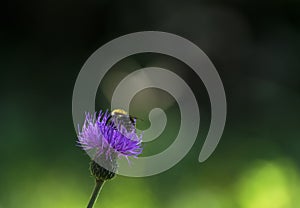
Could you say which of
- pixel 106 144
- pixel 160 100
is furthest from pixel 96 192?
pixel 160 100

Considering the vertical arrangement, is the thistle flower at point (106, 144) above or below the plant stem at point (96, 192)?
above

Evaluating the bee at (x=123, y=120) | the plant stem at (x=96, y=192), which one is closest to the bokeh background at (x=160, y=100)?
the bee at (x=123, y=120)

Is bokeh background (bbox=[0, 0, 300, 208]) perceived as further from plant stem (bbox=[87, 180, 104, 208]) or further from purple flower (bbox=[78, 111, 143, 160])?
plant stem (bbox=[87, 180, 104, 208])

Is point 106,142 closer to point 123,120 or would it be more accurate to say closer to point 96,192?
point 123,120

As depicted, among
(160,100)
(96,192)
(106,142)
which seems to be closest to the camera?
(96,192)

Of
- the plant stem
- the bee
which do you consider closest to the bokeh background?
the bee

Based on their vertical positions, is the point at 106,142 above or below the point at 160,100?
below

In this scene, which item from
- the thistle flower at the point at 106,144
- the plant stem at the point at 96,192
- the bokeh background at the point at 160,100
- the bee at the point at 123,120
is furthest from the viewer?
the bokeh background at the point at 160,100

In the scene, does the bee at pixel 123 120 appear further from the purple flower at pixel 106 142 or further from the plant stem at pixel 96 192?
the plant stem at pixel 96 192

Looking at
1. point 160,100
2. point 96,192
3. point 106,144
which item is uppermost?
point 160,100
